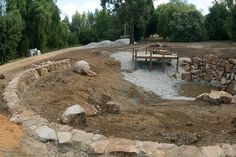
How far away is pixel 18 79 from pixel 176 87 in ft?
32.0

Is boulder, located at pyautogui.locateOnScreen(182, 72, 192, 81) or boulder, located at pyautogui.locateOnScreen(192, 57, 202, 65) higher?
boulder, located at pyautogui.locateOnScreen(192, 57, 202, 65)

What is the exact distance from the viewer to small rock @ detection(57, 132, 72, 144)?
28.8 ft

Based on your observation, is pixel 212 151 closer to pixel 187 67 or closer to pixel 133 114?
pixel 133 114

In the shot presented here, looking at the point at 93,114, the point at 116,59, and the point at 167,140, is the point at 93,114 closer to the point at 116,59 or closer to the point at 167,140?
the point at 167,140

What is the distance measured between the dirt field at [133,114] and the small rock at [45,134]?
825 millimetres

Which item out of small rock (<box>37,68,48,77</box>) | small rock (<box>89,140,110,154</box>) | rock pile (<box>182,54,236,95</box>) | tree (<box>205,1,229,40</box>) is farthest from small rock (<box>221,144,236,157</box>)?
tree (<box>205,1,229,40</box>)

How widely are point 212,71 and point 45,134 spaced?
16.6 m

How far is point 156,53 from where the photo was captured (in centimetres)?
2580

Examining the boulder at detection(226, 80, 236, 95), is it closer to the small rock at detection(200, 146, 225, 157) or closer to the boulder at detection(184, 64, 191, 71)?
the boulder at detection(184, 64, 191, 71)

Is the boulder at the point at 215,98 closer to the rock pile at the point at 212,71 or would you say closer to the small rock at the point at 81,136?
the small rock at the point at 81,136

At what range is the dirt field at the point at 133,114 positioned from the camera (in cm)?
940

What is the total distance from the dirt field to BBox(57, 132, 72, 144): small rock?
2.23 ft

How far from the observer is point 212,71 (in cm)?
2402

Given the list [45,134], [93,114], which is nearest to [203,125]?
[93,114]
